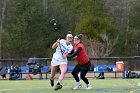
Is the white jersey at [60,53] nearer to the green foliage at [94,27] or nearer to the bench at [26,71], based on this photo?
the bench at [26,71]

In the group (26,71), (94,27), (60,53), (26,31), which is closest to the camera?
(60,53)

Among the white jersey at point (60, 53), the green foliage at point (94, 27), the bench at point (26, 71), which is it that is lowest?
the bench at point (26, 71)

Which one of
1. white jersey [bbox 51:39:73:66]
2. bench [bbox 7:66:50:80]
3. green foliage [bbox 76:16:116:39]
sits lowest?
bench [bbox 7:66:50:80]

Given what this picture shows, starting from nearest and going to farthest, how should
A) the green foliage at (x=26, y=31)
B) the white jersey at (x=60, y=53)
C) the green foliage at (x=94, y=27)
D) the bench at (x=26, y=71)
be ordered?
the white jersey at (x=60, y=53), the bench at (x=26, y=71), the green foliage at (x=94, y=27), the green foliage at (x=26, y=31)

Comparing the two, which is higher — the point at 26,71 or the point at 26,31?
the point at 26,31

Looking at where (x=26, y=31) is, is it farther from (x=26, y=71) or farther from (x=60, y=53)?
(x=60, y=53)

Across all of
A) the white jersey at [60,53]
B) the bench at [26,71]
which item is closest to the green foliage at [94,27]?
the bench at [26,71]

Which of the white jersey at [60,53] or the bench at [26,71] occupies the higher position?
the white jersey at [60,53]

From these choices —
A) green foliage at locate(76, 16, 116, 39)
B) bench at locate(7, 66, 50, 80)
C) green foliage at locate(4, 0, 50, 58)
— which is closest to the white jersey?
bench at locate(7, 66, 50, 80)

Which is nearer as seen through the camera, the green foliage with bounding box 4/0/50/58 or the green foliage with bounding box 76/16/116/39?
the green foliage with bounding box 76/16/116/39

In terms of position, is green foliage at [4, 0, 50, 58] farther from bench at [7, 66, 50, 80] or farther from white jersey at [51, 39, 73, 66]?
white jersey at [51, 39, 73, 66]

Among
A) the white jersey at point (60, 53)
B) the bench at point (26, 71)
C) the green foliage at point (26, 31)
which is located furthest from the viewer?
the green foliage at point (26, 31)

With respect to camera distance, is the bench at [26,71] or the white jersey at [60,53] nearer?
the white jersey at [60,53]

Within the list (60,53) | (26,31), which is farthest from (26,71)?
(26,31)
